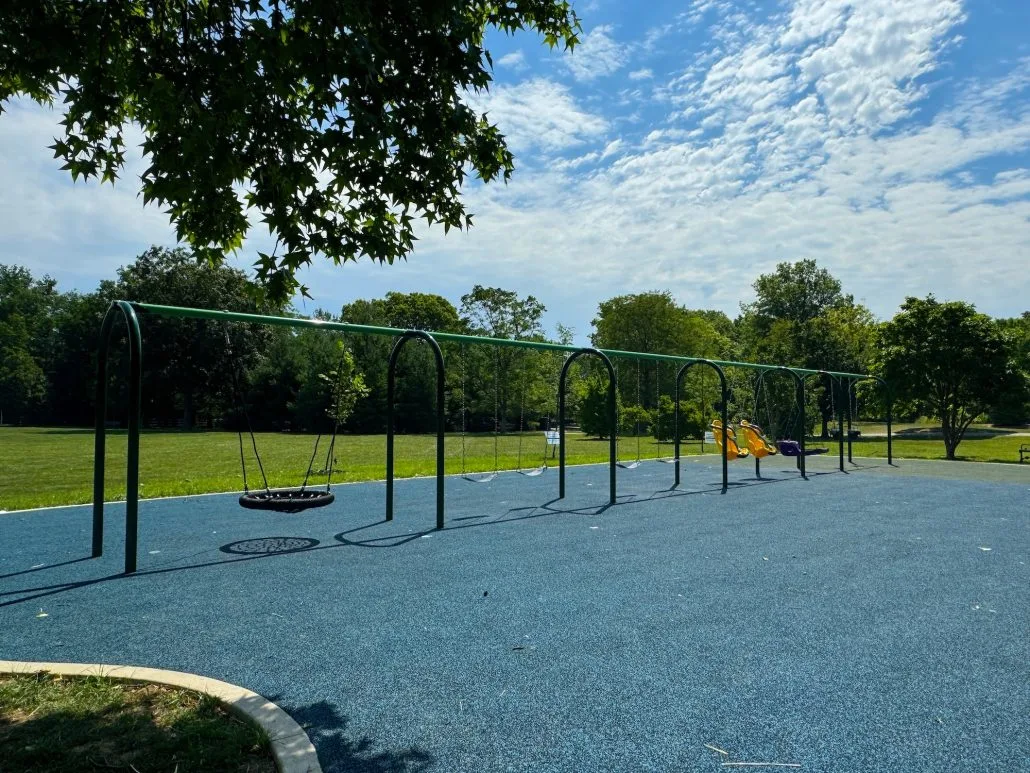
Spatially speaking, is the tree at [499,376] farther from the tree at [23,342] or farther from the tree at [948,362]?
the tree at [23,342]

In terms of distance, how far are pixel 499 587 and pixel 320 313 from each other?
162ft

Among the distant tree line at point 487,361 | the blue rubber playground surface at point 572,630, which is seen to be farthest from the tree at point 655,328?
the blue rubber playground surface at point 572,630

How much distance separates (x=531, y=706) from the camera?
3.04 m

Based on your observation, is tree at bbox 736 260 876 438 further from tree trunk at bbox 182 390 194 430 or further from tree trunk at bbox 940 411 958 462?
tree trunk at bbox 182 390 194 430

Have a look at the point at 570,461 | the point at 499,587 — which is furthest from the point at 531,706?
the point at 570,461

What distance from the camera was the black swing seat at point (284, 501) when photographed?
591 cm

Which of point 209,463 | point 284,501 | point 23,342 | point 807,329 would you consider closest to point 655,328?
point 807,329

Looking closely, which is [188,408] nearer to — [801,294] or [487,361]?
[487,361]

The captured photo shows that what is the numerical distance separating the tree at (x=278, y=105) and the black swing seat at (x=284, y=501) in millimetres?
2531

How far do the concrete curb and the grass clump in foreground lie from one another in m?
0.03

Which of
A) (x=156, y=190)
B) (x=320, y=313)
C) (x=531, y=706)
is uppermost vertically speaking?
(x=320, y=313)

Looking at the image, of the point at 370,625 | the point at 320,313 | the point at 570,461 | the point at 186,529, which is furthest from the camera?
the point at 320,313

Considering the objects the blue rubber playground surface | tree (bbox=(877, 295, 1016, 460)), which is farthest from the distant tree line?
the blue rubber playground surface

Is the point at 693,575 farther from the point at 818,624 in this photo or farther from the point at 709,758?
the point at 709,758
